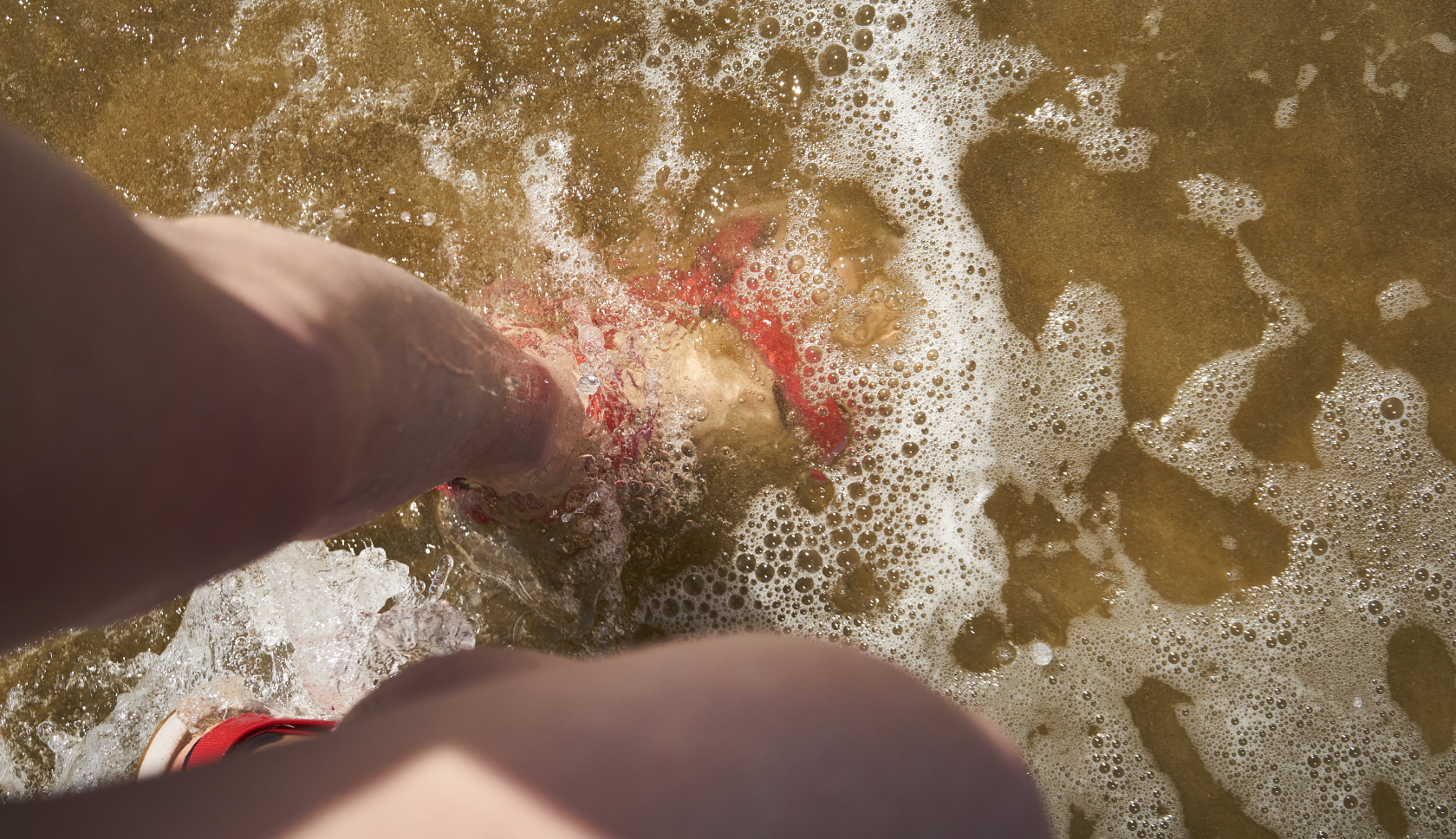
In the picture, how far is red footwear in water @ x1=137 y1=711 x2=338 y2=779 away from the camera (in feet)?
3.66

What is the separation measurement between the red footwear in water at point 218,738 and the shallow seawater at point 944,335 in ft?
0.35

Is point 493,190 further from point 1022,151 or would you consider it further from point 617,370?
point 1022,151

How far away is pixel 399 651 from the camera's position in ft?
4.21

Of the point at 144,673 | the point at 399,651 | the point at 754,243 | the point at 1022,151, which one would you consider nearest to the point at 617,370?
the point at 754,243

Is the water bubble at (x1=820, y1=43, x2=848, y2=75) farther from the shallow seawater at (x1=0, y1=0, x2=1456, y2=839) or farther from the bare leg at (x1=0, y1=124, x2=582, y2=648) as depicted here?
the bare leg at (x1=0, y1=124, x2=582, y2=648)

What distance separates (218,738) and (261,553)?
Answer: 0.77m

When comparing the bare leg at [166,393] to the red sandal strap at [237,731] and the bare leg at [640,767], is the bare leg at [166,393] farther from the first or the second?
the red sandal strap at [237,731]

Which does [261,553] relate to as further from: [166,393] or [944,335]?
[944,335]

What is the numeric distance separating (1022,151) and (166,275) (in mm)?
1212

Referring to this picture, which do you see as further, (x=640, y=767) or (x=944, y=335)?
(x=944, y=335)

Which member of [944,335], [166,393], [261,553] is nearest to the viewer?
[166,393]

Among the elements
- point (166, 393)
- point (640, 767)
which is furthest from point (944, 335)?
point (166, 393)

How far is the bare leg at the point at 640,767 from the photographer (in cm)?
46

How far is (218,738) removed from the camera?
1.14 meters
